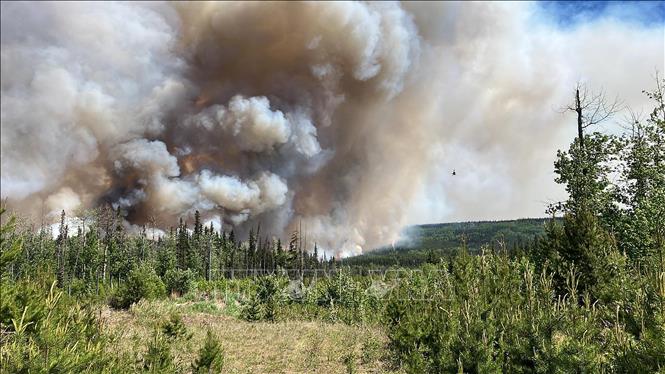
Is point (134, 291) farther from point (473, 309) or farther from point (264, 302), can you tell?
point (473, 309)

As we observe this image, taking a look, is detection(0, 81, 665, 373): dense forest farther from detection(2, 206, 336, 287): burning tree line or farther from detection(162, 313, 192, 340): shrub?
detection(2, 206, 336, 287): burning tree line

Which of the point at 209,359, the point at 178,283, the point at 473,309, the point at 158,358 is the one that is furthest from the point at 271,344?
the point at 178,283

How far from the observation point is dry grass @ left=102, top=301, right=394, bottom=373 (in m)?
17.7

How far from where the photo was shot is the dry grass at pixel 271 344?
1773 centimetres

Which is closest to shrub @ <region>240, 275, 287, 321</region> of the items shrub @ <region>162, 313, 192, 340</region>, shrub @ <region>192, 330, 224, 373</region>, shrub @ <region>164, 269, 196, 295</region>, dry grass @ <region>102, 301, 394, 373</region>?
dry grass @ <region>102, 301, 394, 373</region>

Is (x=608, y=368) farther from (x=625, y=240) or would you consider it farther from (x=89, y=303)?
(x=625, y=240)

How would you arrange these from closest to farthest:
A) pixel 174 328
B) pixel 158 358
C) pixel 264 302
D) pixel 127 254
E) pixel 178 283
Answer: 1. pixel 158 358
2. pixel 174 328
3. pixel 264 302
4. pixel 178 283
5. pixel 127 254

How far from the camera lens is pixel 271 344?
22812mm

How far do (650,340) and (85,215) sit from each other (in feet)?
380

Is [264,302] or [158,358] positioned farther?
[264,302]

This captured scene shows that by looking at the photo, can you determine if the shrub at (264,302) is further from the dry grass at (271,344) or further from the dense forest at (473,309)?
the dry grass at (271,344)

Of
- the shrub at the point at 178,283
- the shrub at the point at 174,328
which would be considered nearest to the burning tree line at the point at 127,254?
the shrub at the point at 178,283

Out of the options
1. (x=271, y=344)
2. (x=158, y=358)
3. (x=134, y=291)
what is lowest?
(x=271, y=344)

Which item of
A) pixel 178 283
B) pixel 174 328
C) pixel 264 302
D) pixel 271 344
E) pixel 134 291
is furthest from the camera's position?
pixel 178 283
